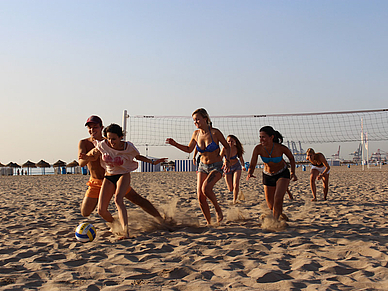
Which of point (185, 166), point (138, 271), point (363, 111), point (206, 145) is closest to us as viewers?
point (138, 271)

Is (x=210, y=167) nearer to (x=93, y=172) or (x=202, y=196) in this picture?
(x=202, y=196)

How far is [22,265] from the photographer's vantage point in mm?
2564

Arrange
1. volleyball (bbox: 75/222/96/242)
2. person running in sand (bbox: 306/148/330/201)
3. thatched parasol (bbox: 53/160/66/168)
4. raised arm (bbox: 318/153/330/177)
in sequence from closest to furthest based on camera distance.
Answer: volleyball (bbox: 75/222/96/242) < raised arm (bbox: 318/153/330/177) < person running in sand (bbox: 306/148/330/201) < thatched parasol (bbox: 53/160/66/168)

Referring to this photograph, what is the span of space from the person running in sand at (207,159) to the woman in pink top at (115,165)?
2.12 feet

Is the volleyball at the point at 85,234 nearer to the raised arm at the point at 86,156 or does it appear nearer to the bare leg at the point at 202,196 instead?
the raised arm at the point at 86,156

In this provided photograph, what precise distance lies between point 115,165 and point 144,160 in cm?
38

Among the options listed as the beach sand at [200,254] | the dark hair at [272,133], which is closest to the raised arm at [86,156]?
the beach sand at [200,254]

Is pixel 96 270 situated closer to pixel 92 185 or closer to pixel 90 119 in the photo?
pixel 92 185

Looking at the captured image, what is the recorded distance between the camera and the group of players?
11.2ft

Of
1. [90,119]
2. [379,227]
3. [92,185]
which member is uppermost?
[90,119]

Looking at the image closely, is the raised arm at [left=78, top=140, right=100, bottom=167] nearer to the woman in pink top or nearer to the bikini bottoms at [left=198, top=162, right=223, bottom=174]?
the woman in pink top

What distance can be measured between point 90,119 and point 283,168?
220cm

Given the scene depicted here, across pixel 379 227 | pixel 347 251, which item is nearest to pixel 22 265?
pixel 347 251

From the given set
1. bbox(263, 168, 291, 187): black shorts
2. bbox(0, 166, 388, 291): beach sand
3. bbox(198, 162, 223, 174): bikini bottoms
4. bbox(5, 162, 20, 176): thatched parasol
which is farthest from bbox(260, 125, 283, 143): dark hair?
bbox(5, 162, 20, 176): thatched parasol
